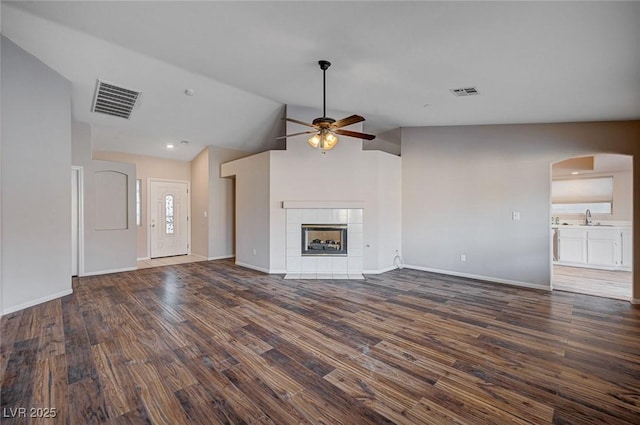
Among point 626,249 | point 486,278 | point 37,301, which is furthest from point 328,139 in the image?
point 626,249

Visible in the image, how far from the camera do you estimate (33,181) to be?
3.60m

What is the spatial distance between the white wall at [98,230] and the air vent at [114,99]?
0.76 metres

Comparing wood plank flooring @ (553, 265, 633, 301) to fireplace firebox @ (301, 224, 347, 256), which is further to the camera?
fireplace firebox @ (301, 224, 347, 256)

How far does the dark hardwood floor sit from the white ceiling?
281cm

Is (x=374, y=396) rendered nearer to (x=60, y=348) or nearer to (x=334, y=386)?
(x=334, y=386)

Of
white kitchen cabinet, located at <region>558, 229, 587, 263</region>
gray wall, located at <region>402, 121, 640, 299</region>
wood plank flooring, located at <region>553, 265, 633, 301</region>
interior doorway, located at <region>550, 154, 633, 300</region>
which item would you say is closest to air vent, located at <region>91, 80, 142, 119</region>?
gray wall, located at <region>402, 121, 640, 299</region>

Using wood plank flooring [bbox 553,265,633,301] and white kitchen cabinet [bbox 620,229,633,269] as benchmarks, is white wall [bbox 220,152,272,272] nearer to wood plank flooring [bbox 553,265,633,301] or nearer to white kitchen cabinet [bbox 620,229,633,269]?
wood plank flooring [bbox 553,265,633,301]

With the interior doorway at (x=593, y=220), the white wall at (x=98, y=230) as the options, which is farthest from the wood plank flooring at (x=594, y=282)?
the white wall at (x=98, y=230)

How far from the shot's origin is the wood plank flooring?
169 inches

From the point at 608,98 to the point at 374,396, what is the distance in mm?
4583

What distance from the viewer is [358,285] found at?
465 cm

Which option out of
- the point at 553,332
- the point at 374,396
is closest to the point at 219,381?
the point at 374,396

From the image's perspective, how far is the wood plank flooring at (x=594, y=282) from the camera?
14.1ft

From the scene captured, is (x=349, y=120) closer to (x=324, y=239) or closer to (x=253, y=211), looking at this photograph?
(x=324, y=239)
